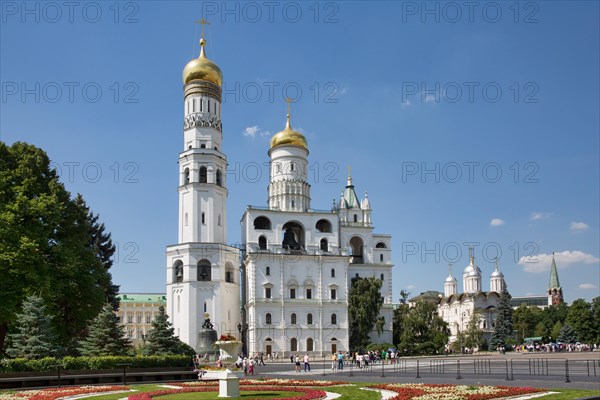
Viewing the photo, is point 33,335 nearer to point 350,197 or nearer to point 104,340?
point 104,340

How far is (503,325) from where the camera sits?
89750mm

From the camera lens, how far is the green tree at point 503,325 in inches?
3398

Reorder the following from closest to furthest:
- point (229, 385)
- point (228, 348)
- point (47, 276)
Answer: point (229, 385) < point (228, 348) < point (47, 276)

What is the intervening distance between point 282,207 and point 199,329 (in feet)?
56.4

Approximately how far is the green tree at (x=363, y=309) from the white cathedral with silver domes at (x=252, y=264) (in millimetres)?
1279

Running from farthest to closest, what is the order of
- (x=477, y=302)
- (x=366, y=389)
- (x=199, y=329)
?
(x=477, y=302) → (x=199, y=329) → (x=366, y=389)

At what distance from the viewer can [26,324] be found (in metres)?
29.4

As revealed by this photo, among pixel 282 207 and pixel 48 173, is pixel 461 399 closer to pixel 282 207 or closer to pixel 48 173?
pixel 48 173

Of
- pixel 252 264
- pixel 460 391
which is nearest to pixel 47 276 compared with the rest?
pixel 460 391

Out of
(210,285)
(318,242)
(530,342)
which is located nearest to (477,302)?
(530,342)

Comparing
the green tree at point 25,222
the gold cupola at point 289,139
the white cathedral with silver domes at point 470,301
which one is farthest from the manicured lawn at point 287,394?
the white cathedral with silver domes at point 470,301

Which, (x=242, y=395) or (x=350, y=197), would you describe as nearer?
(x=242, y=395)

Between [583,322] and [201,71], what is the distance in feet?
185

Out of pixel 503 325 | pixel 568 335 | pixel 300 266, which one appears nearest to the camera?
pixel 300 266
